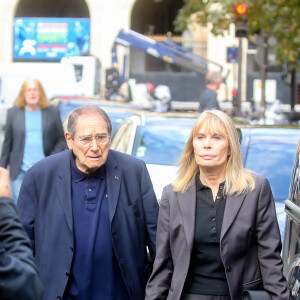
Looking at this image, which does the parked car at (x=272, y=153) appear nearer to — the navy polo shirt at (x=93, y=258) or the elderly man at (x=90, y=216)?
the elderly man at (x=90, y=216)

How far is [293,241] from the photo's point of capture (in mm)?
4355

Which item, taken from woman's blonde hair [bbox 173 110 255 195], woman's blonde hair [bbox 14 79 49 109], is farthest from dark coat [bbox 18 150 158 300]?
woman's blonde hair [bbox 14 79 49 109]

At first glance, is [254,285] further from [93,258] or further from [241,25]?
[241,25]

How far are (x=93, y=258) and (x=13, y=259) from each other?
6.35 ft

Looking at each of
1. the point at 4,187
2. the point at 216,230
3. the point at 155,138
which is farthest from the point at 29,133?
the point at 4,187

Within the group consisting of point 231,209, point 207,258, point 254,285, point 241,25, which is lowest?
point 254,285

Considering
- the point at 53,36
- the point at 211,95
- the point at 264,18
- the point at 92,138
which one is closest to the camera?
the point at 92,138

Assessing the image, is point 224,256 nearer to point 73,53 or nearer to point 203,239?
point 203,239

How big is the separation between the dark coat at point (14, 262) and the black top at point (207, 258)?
170cm

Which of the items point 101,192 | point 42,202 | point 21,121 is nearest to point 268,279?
point 101,192

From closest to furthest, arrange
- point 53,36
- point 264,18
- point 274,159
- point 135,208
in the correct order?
1. point 135,208
2. point 274,159
3. point 264,18
4. point 53,36

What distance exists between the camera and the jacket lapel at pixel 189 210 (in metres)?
4.29

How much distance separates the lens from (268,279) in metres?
4.22

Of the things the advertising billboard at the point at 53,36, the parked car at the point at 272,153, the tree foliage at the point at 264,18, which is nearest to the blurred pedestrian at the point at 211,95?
the tree foliage at the point at 264,18
